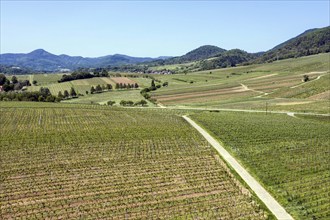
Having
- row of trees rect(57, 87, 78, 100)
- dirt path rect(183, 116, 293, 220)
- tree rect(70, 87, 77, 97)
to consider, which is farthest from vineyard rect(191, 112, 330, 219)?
tree rect(70, 87, 77, 97)

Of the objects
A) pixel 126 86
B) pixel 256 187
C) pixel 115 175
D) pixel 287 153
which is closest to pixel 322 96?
pixel 287 153

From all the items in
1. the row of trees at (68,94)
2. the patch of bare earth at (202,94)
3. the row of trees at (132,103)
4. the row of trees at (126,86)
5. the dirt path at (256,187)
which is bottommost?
the dirt path at (256,187)

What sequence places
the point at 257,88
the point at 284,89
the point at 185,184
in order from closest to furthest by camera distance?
the point at 185,184, the point at 284,89, the point at 257,88

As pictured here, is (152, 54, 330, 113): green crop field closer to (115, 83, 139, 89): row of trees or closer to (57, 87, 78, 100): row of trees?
(57, 87, 78, 100): row of trees

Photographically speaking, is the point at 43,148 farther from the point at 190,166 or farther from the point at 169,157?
the point at 190,166

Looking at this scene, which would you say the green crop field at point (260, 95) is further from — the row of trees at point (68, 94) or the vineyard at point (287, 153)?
the row of trees at point (68, 94)

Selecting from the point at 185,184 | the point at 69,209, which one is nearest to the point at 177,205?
the point at 185,184

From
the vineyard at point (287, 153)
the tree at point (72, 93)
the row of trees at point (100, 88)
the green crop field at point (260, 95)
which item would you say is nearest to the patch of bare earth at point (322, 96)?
the green crop field at point (260, 95)
